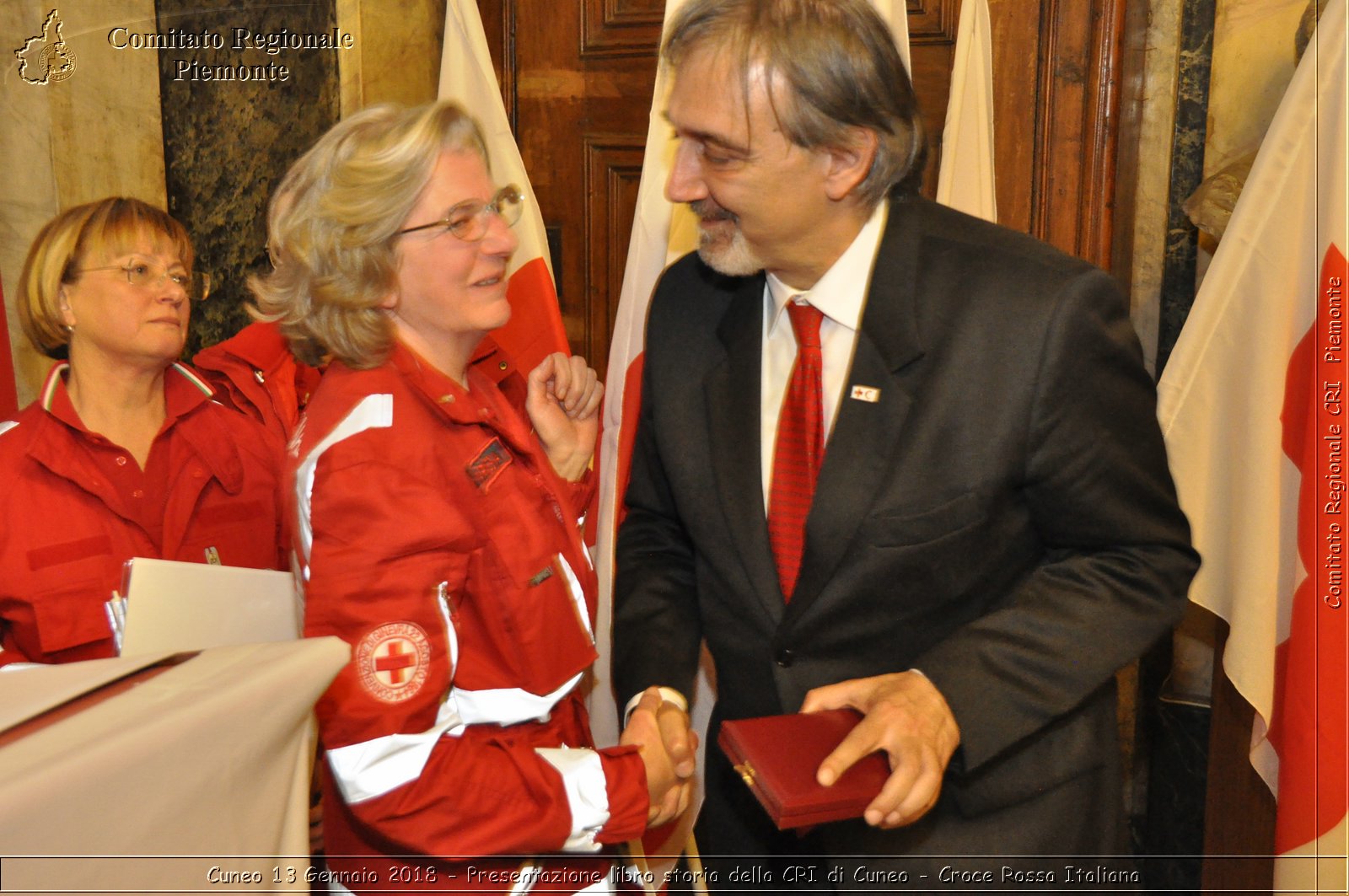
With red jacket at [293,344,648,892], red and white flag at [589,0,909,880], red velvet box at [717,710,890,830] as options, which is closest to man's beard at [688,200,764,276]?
red jacket at [293,344,648,892]

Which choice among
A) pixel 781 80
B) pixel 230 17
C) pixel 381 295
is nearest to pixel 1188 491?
pixel 781 80

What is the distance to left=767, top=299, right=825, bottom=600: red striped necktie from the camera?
1659 mm

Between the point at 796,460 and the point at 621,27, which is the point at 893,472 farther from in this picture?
the point at 621,27

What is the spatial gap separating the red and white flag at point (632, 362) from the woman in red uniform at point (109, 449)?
0.74m

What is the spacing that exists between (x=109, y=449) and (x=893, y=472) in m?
1.54

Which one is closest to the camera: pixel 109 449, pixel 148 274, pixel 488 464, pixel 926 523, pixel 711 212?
pixel 926 523

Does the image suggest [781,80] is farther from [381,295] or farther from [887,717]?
[887,717]

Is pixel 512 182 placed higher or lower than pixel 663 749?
higher

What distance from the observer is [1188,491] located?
2385mm

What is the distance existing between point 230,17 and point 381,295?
58.0 inches

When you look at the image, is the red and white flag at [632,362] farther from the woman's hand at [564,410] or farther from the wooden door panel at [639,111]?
the wooden door panel at [639,111]

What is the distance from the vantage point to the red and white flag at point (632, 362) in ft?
8.02

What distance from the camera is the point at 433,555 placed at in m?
1.48

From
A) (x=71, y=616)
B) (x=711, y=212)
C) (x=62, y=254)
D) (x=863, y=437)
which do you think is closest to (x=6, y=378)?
(x=62, y=254)
